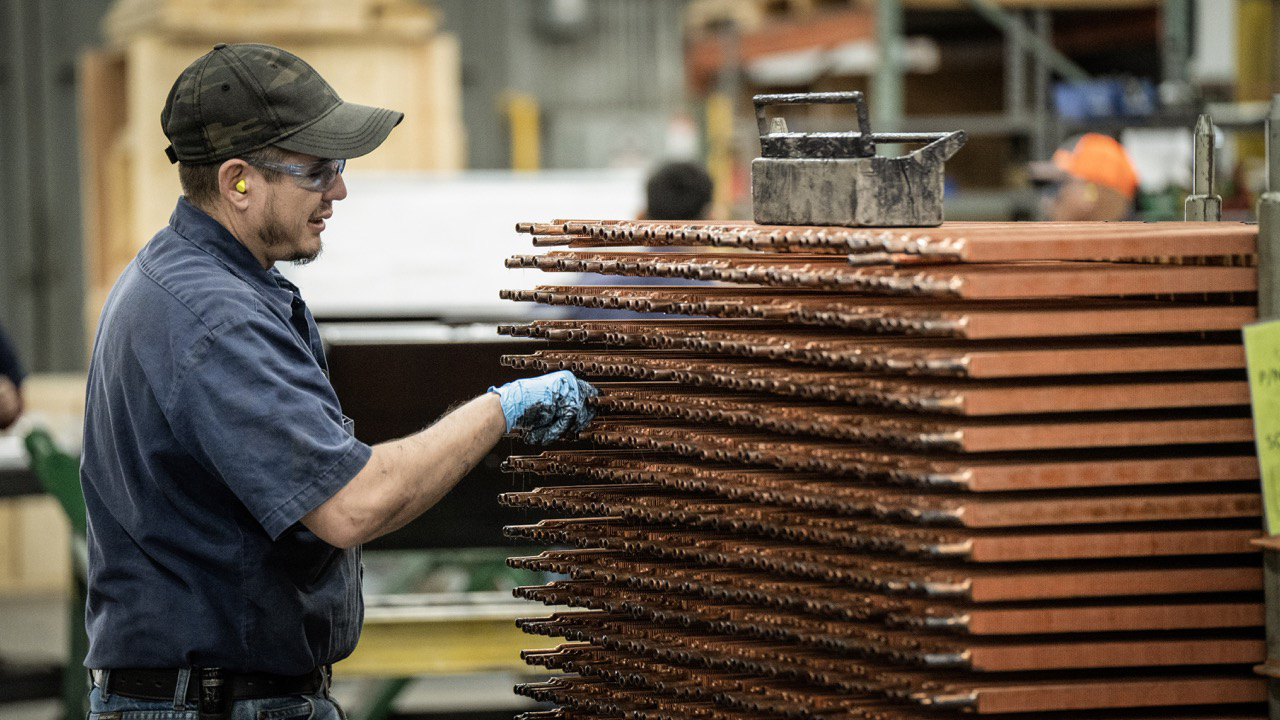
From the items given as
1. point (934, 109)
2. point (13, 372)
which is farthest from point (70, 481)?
point (934, 109)

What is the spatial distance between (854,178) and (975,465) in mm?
444

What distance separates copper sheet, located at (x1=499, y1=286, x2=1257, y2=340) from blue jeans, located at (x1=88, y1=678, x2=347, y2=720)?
0.92 m

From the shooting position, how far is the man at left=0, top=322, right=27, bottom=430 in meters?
5.56

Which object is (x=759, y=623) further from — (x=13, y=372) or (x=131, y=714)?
(x=13, y=372)

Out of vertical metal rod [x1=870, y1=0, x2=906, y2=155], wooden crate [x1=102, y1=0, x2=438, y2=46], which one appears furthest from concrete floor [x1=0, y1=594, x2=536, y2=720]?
vertical metal rod [x1=870, y1=0, x2=906, y2=155]

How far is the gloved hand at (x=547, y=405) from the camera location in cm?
224

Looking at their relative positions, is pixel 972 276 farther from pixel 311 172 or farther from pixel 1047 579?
pixel 311 172

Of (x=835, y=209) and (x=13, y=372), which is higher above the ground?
(x=835, y=209)

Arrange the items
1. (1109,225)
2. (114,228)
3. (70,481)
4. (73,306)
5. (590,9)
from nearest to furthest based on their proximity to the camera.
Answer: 1. (1109,225)
2. (70,481)
3. (114,228)
4. (73,306)
5. (590,9)

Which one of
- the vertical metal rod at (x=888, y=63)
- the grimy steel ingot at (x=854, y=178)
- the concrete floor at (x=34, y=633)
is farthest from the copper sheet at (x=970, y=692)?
the vertical metal rod at (x=888, y=63)

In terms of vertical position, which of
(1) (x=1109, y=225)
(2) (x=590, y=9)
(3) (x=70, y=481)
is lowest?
(3) (x=70, y=481)

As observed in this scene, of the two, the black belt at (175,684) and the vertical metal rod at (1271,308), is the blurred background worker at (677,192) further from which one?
the vertical metal rod at (1271,308)

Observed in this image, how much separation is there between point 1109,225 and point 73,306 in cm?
1431

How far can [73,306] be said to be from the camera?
15.1m
